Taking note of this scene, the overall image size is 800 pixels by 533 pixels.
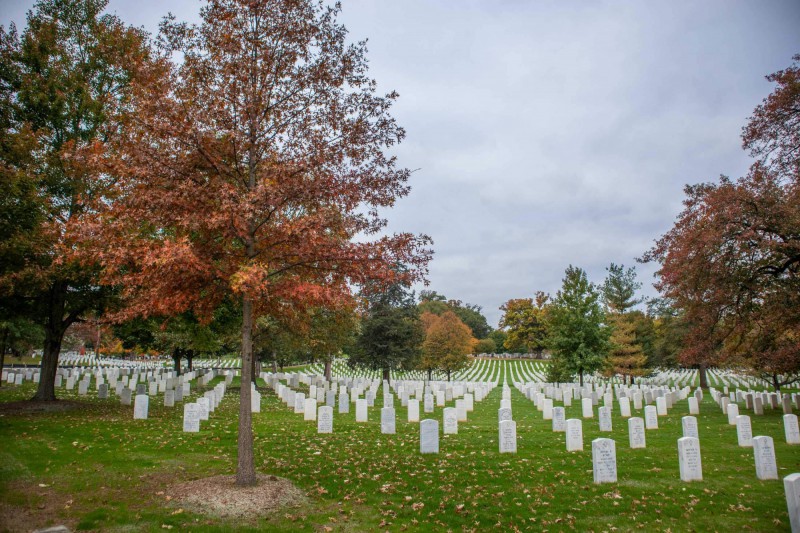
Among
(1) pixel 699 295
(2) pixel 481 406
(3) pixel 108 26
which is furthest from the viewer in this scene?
(2) pixel 481 406

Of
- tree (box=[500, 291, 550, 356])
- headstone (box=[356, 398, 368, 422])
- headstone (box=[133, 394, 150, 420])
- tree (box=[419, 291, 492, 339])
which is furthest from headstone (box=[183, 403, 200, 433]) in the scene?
tree (box=[419, 291, 492, 339])

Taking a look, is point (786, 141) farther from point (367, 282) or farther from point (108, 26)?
point (108, 26)

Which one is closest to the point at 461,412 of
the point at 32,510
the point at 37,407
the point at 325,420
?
the point at 325,420

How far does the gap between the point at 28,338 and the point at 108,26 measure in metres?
26.3

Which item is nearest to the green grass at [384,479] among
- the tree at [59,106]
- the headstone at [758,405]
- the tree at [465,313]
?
the tree at [59,106]

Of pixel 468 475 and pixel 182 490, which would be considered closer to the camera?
pixel 182 490

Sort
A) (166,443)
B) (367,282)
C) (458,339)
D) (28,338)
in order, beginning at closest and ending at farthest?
(367,282) → (166,443) → (28,338) → (458,339)

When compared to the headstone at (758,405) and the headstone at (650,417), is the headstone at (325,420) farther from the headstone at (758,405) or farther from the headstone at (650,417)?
the headstone at (758,405)

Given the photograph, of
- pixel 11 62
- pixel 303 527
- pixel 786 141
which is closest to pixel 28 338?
pixel 11 62

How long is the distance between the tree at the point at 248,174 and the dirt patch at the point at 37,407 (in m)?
9.22

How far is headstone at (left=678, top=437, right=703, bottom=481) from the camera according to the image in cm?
848

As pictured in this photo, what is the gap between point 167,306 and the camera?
7.49 metres

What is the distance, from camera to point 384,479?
8461mm

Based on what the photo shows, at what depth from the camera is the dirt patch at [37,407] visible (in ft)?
46.0
